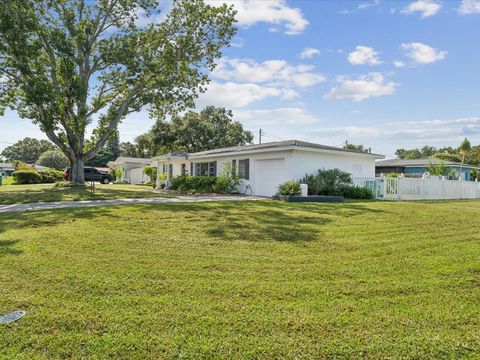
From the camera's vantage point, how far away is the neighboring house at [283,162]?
18.0 m

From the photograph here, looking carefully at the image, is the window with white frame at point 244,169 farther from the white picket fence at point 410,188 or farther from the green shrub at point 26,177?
the green shrub at point 26,177

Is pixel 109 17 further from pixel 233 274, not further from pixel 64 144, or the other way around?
pixel 233 274

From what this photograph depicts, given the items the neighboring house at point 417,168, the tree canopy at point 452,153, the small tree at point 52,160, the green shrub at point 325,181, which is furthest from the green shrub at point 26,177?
the small tree at point 52,160

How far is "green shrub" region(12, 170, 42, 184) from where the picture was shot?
107 ft

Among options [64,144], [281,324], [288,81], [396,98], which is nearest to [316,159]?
[288,81]

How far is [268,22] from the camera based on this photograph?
14.1 metres

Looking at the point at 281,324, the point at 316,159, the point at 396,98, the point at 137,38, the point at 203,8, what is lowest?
the point at 281,324

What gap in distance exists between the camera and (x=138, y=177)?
41.6m

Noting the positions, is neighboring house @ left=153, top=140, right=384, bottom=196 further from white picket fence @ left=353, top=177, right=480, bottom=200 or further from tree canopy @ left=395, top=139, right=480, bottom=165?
tree canopy @ left=395, top=139, right=480, bottom=165

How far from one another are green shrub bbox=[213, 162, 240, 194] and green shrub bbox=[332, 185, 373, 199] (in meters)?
6.23

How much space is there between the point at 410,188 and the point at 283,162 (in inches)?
254

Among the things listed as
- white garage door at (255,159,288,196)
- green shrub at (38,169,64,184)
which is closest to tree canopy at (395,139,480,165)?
white garage door at (255,159,288,196)

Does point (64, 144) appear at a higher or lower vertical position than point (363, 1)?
lower

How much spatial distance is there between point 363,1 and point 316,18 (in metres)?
1.99
